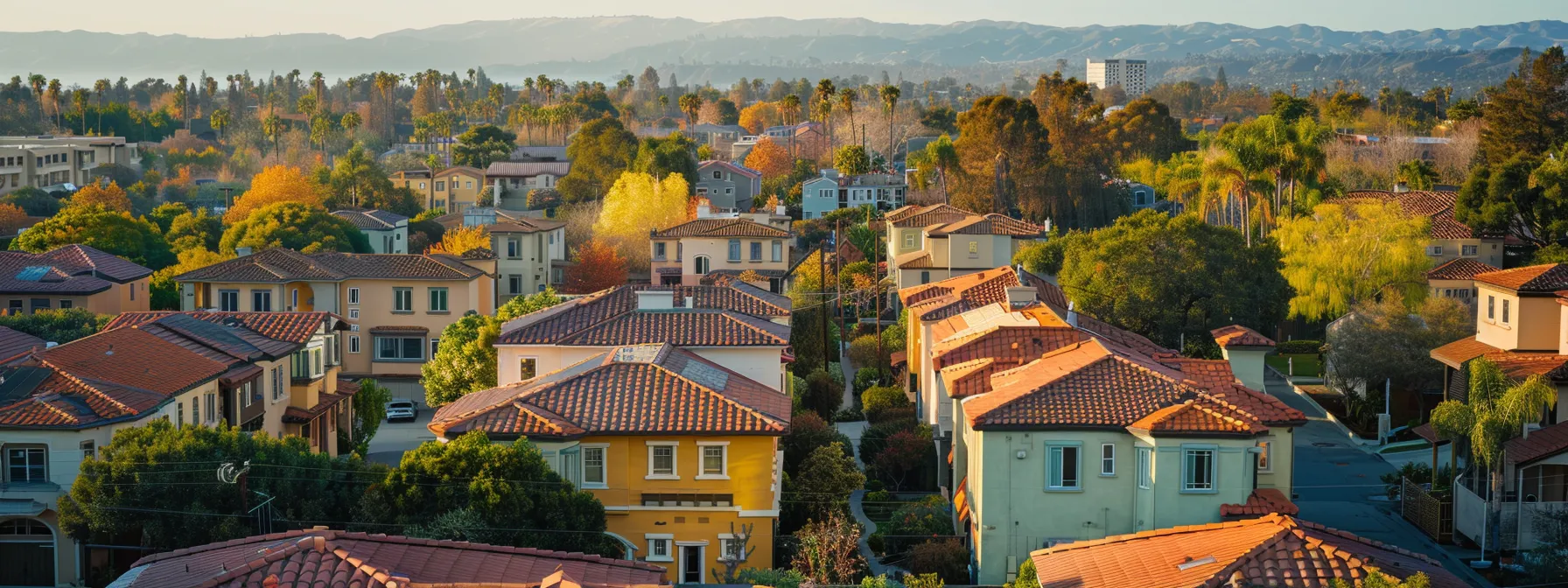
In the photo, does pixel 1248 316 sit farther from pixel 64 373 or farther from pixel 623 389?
pixel 64 373

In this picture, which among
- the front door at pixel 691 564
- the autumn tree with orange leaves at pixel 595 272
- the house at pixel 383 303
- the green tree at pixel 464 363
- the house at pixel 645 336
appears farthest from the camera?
the autumn tree with orange leaves at pixel 595 272

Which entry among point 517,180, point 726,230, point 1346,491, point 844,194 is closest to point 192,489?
point 1346,491

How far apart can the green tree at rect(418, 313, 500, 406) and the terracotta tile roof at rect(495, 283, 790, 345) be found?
5.54 m

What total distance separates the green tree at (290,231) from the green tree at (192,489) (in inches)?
1860

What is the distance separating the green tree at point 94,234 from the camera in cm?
6931

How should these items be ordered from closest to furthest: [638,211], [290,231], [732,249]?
[732,249]
[290,231]
[638,211]

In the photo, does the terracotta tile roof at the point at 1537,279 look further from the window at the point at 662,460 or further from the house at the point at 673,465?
the window at the point at 662,460

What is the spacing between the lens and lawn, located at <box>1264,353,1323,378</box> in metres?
55.4

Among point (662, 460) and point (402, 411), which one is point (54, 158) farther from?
point (662, 460)

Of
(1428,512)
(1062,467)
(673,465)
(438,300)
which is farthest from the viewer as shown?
(438,300)

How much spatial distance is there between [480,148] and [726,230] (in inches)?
2151

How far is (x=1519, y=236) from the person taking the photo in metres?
57.3

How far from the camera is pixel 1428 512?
32.4 metres

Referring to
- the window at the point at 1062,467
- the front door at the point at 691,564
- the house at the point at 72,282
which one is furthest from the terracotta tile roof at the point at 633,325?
the house at the point at 72,282
